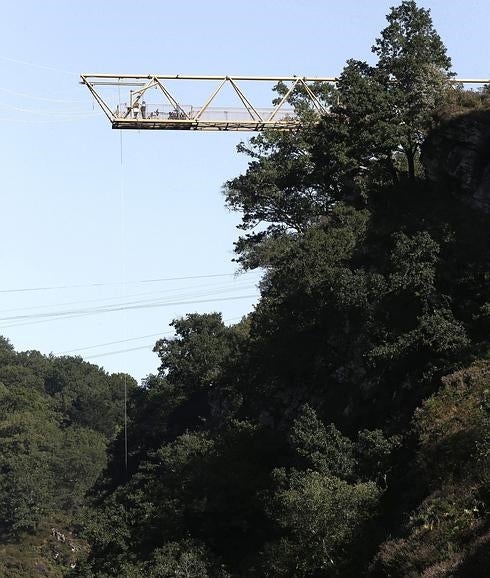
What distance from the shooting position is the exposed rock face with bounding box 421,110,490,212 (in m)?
47.5

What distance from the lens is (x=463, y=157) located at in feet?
159

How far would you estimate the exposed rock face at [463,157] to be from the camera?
156 feet

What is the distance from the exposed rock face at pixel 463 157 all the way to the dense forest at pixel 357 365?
0.26 ft

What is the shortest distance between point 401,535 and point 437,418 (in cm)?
590

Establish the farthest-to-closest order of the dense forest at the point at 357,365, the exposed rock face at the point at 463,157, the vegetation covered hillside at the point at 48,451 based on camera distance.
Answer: the vegetation covered hillside at the point at 48,451
the exposed rock face at the point at 463,157
the dense forest at the point at 357,365

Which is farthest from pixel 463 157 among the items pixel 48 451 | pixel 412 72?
pixel 48 451

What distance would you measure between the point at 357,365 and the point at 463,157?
1114 centimetres

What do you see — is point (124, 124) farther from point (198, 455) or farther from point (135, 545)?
point (135, 545)

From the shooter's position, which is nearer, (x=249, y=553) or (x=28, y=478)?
(x=249, y=553)

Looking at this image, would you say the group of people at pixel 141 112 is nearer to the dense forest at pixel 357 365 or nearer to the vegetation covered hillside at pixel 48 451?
the dense forest at pixel 357 365

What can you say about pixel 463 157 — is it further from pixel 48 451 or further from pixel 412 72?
pixel 48 451

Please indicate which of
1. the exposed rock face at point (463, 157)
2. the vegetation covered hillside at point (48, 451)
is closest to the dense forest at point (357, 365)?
the exposed rock face at point (463, 157)

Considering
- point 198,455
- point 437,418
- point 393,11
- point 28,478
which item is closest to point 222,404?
point 198,455

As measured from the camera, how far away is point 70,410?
167000 mm
